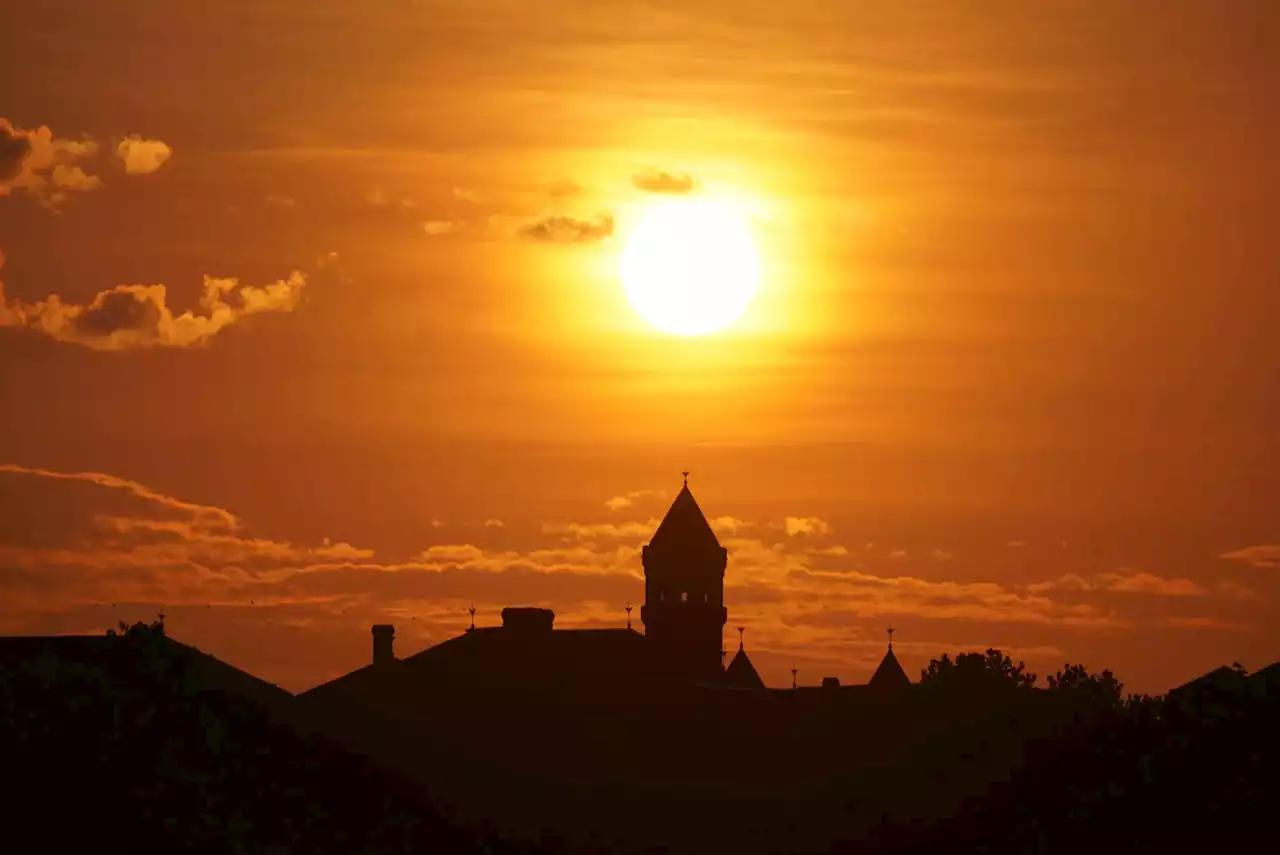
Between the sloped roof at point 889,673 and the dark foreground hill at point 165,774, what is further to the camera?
the sloped roof at point 889,673

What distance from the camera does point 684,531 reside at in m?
112

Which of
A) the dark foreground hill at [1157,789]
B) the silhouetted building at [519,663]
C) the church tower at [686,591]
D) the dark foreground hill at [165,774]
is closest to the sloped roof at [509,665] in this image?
the silhouetted building at [519,663]

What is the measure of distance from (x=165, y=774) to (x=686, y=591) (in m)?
68.9

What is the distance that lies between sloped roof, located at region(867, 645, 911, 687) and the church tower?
9878mm

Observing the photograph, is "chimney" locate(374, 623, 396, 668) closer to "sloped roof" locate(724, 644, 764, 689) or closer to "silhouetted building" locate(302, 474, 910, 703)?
"silhouetted building" locate(302, 474, 910, 703)

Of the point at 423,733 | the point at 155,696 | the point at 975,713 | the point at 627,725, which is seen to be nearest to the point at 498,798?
the point at 423,733

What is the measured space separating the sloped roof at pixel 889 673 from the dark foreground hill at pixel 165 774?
7042 cm

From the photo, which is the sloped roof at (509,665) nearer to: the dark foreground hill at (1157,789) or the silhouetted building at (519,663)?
the silhouetted building at (519,663)

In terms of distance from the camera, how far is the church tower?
110875 millimetres

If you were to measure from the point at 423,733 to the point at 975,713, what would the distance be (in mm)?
20172

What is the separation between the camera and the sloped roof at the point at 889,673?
390ft

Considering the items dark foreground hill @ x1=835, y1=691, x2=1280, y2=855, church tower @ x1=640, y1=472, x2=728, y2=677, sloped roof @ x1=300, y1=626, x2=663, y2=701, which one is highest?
church tower @ x1=640, y1=472, x2=728, y2=677

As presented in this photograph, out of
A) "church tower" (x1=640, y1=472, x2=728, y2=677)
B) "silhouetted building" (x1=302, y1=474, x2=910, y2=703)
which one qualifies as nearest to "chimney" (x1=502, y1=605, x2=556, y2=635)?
"silhouetted building" (x1=302, y1=474, x2=910, y2=703)

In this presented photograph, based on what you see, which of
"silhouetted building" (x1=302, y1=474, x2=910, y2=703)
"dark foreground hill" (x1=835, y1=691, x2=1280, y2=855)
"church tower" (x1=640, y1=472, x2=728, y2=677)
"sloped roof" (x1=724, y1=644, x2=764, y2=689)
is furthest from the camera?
"sloped roof" (x1=724, y1=644, x2=764, y2=689)
